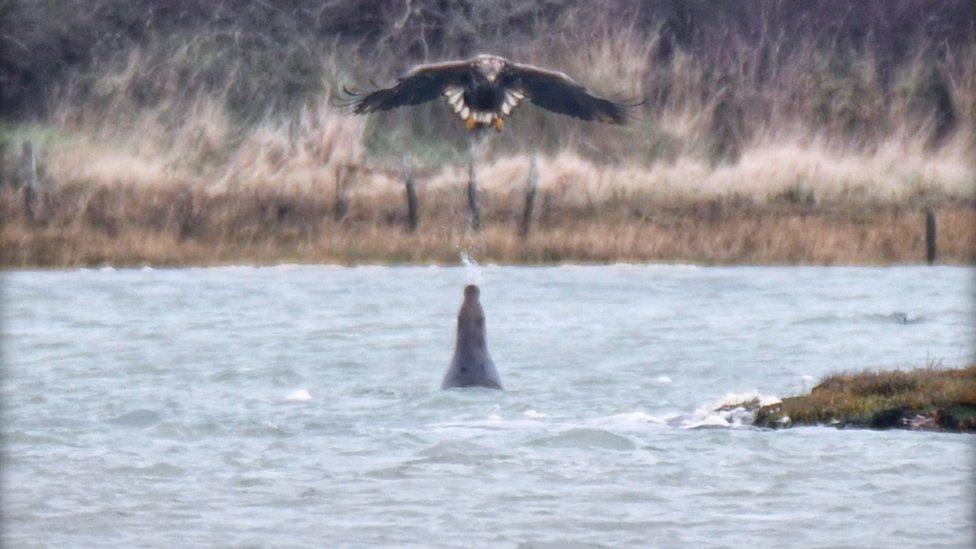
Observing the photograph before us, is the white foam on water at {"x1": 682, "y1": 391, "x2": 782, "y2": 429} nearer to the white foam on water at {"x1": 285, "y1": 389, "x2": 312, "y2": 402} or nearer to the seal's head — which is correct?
the seal's head

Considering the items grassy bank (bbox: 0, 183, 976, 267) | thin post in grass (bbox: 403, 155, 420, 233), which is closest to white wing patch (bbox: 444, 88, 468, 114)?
grassy bank (bbox: 0, 183, 976, 267)

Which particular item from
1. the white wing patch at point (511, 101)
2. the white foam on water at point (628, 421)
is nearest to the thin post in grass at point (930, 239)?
the white wing patch at point (511, 101)

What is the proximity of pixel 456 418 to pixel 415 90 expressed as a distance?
141 inches

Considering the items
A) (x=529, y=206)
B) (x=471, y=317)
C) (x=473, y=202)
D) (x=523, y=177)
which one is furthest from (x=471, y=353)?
(x=523, y=177)

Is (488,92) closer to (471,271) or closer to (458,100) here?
(458,100)

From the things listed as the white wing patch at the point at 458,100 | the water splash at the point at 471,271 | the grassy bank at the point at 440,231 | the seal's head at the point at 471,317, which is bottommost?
the seal's head at the point at 471,317

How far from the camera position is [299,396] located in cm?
1405

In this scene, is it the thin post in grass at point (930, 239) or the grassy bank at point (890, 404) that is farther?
the thin post in grass at point (930, 239)

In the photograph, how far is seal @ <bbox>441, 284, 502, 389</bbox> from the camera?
43.6 feet

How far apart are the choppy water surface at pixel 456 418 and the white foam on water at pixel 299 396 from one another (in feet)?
0.15

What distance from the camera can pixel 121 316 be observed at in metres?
19.8

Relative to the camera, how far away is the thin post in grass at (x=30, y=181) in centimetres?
2466

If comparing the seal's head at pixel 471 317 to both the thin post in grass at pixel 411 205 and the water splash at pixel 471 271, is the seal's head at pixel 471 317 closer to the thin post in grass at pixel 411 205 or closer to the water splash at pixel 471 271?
the water splash at pixel 471 271

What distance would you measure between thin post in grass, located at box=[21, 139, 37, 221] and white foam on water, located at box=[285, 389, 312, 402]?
11.0 meters
